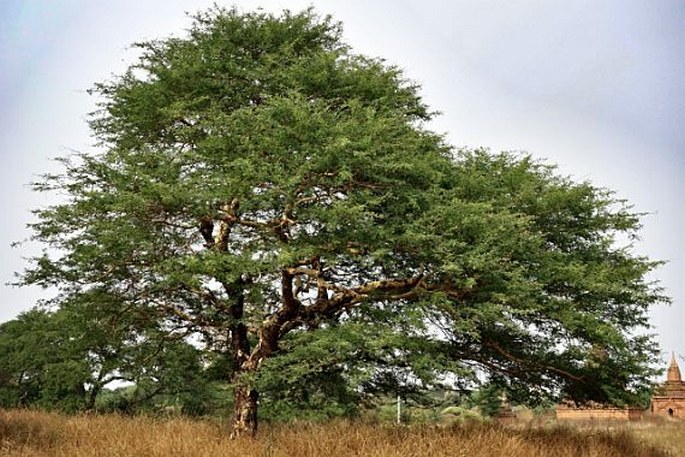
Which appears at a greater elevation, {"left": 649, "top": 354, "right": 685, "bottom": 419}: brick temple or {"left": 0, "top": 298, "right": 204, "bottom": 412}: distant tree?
{"left": 0, "top": 298, "right": 204, "bottom": 412}: distant tree

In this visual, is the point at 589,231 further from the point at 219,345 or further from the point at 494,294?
the point at 219,345

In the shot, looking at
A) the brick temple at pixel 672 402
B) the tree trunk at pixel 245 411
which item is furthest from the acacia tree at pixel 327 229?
the brick temple at pixel 672 402

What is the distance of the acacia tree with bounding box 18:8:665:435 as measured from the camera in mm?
12344

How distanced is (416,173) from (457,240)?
1.76 meters

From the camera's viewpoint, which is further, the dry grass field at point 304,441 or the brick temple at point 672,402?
the brick temple at point 672,402

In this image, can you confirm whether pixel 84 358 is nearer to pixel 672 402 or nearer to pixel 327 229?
pixel 327 229

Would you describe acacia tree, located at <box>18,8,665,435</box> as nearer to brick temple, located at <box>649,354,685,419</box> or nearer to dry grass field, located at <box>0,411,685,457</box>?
dry grass field, located at <box>0,411,685,457</box>

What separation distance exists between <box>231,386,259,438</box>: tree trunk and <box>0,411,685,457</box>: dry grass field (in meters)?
0.29

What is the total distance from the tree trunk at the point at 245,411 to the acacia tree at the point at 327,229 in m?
0.05

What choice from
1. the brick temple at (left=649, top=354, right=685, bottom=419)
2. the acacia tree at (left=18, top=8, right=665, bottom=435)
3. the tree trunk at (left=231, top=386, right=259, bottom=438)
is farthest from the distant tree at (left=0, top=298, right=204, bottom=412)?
the brick temple at (left=649, top=354, right=685, bottom=419)

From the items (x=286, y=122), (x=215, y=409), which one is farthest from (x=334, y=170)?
(x=215, y=409)

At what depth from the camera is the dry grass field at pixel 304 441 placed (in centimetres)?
991

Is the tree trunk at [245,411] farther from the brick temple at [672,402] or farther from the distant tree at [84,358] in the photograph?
the brick temple at [672,402]

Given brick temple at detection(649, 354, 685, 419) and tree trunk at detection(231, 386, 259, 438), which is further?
brick temple at detection(649, 354, 685, 419)
